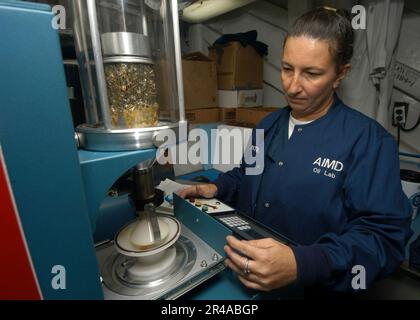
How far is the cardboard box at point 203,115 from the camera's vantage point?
72.6 inches

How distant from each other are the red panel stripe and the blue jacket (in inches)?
19.6

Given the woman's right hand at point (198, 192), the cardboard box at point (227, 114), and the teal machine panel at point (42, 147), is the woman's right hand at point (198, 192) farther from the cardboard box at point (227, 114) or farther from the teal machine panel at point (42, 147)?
the cardboard box at point (227, 114)

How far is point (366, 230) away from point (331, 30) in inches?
22.6

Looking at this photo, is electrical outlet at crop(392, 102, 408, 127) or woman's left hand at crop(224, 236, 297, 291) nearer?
woman's left hand at crop(224, 236, 297, 291)

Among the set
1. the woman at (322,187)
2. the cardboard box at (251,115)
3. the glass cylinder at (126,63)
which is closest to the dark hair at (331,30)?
the woman at (322,187)

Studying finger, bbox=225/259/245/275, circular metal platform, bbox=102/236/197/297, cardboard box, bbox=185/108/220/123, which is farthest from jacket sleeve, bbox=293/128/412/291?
cardboard box, bbox=185/108/220/123

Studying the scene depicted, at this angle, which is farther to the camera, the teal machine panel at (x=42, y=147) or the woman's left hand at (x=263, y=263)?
the woman's left hand at (x=263, y=263)

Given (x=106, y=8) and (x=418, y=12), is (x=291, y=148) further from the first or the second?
(x=418, y=12)

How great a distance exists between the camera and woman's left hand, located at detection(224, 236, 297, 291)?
497mm

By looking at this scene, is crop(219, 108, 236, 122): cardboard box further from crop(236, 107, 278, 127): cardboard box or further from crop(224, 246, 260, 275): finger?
crop(224, 246, 260, 275): finger

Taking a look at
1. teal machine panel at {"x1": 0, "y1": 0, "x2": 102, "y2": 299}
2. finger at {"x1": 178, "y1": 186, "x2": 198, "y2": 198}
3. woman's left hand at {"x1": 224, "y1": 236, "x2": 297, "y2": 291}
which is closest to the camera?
teal machine panel at {"x1": 0, "y1": 0, "x2": 102, "y2": 299}

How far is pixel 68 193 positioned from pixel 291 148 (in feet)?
2.22

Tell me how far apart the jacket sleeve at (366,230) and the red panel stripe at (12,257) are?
19.7 inches
